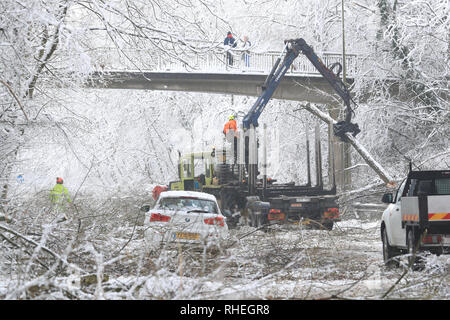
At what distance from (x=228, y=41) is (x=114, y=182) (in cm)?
2720

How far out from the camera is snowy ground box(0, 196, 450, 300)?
579 cm

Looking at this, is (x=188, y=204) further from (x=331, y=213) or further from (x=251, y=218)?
(x=331, y=213)

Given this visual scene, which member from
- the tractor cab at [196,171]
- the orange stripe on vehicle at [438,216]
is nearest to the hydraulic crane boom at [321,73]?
the tractor cab at [196,171]

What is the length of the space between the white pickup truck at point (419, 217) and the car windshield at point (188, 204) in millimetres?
3286

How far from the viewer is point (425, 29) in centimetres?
2156

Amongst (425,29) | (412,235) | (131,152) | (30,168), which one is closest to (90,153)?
(30,168)

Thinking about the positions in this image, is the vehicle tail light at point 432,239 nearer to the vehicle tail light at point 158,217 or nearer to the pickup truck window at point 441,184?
the pickup truck window at point 441,184

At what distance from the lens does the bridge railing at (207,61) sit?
34.6ft

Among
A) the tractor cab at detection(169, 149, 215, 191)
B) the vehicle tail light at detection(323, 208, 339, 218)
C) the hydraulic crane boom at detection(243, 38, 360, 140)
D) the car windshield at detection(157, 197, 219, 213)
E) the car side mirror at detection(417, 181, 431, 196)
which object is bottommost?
the vehicle tail light at detection(323, 208, 339, 218)

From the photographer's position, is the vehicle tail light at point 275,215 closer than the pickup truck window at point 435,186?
No

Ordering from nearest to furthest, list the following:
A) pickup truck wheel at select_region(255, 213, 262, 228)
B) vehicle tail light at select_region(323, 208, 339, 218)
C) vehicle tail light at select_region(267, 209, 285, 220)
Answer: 1. vehicle tail light at select_region(267, 209, 285, 220)
2. vehicle tail light at select_region(323, 208, 339, 218)
3. pickup truck wheel at select_region(255, 213, 262, 228)

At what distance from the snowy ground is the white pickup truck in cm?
46

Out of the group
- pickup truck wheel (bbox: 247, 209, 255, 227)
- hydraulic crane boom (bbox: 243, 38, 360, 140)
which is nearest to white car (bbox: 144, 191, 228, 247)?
pickup truck wheel (bbox: 247, 209, 255, 227)

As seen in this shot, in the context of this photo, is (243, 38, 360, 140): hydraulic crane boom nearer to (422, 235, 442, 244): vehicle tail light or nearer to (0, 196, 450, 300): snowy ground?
(0, 196, 450, 300): snowy ground
